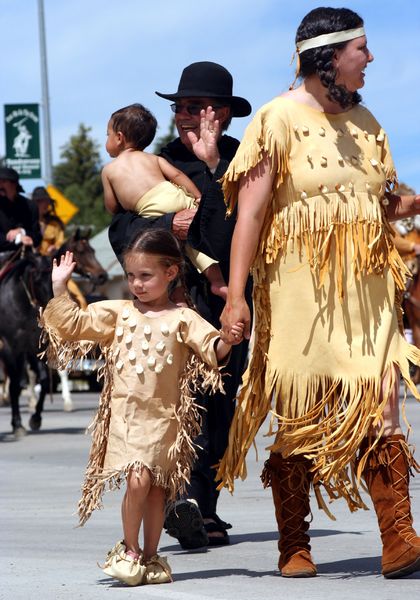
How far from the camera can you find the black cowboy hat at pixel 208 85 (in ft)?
23.2

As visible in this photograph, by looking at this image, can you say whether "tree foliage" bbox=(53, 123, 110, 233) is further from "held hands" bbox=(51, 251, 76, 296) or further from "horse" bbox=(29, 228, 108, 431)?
"held hands" bbox=(51, 251, 76, 296)

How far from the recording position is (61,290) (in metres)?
6.11

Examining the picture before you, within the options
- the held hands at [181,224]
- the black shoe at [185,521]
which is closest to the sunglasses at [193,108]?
the held hands at [181,224]

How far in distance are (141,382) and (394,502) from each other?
3.42 ft

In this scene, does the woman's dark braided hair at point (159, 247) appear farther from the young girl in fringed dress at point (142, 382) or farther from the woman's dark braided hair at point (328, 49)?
the woman's dark braided hair at point (328, 49)

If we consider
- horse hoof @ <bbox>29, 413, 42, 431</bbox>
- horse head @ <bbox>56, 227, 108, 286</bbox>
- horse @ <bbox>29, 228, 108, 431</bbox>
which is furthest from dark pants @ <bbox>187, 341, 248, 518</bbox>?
horse head @ <bbox>56, 227, 108, 286</bbox>

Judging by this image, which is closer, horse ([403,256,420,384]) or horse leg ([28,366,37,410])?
horse leg ([28,366,37,410])

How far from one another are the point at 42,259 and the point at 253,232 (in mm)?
9962

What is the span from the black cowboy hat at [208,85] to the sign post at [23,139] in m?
22.3

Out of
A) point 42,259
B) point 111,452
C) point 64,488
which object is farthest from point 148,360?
point 42,259

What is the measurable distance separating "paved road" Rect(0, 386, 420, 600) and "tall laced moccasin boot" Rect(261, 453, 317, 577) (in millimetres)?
83

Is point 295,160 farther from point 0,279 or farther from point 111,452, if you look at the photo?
point 0,279

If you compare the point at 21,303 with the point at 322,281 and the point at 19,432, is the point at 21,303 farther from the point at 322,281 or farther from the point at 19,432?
the point at 322,281

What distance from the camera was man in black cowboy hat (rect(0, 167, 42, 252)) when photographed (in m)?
15.7
